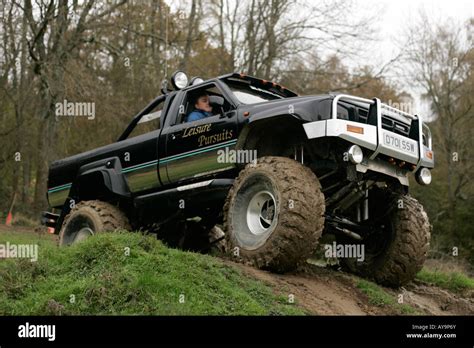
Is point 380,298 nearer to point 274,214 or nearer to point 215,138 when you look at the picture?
point 274,214

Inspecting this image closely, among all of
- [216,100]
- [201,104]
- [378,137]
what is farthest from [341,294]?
[201,104]

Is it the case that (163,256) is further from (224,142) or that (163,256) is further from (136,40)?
(136,40)

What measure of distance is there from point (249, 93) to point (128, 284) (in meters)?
3.57

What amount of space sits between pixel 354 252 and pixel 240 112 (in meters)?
2.42

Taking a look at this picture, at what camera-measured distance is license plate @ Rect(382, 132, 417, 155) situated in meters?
6.75

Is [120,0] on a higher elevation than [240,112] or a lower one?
higher

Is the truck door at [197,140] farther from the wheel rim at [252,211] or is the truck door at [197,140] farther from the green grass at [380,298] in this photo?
the green grass at [380,298]

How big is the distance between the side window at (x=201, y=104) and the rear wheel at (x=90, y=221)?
5.39 ft

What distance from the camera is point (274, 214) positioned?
671 centimetres

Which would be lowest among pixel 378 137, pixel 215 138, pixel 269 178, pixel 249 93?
pixel 269 178

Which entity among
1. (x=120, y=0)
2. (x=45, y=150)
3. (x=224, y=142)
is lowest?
(x=224, y=142)

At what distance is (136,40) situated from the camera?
25.2 meters
